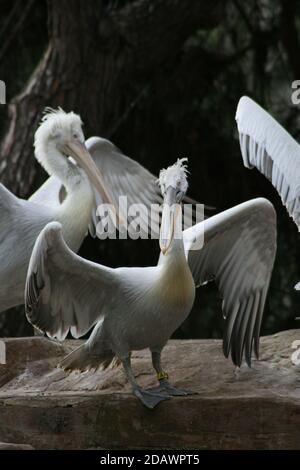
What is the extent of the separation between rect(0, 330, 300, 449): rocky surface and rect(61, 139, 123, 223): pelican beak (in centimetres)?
141

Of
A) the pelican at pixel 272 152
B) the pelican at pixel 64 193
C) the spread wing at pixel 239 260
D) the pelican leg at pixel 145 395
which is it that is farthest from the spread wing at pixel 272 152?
the pelican leg at pixel 145 395

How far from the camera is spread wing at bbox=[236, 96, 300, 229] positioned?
5.32 m

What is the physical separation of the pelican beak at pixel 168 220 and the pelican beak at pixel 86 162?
62.4 inches

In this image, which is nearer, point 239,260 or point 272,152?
point 239,260

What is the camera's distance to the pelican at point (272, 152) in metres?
5.32

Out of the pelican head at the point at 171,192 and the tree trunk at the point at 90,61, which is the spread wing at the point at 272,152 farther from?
the tree trunk at the point at 90,61

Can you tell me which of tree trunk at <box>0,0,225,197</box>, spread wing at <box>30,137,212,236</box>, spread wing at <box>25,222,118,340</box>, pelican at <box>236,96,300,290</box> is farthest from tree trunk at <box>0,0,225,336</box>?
spread wing at <box>25,222,118,340</box>

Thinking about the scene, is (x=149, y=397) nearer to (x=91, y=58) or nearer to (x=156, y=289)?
(x=156, y=289)

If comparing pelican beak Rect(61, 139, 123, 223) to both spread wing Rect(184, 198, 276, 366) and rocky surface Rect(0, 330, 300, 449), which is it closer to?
spread wing Rect(184, 198, 276, 366)

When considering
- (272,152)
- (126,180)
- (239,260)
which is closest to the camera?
(239,260)

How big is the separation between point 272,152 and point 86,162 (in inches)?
54.3

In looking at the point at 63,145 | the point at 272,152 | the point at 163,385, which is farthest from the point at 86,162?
the point at 163,385

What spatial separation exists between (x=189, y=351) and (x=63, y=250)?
3.61 feet

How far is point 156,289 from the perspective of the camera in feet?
15.4
